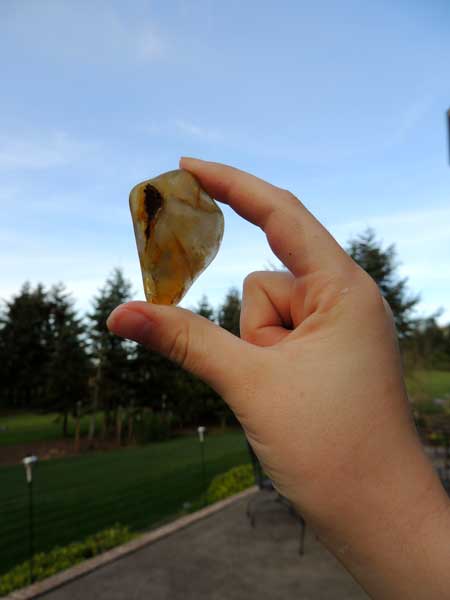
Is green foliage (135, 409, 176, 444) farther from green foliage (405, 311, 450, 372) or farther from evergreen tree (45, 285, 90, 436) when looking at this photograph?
green foliage (405, 311, 450, 372)

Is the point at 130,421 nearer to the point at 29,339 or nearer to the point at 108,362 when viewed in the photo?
the point at 108,362

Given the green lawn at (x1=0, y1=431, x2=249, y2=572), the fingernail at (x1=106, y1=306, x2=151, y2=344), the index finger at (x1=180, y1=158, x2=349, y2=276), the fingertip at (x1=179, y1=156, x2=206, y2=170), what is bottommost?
the green lawn at (x1=0, y1=431, x2=249, y2=572)

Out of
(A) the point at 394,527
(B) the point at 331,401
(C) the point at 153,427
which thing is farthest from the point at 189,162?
(C) the point at 153,427

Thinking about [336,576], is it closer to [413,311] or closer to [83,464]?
[83,464]

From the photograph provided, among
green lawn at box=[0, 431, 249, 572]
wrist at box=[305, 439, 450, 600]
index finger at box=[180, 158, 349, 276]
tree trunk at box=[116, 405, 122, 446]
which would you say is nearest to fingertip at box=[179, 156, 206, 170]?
index finger at box=[180, 158, 349, 276]

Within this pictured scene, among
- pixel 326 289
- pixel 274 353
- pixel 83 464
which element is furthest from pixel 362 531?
pixel 83 464
